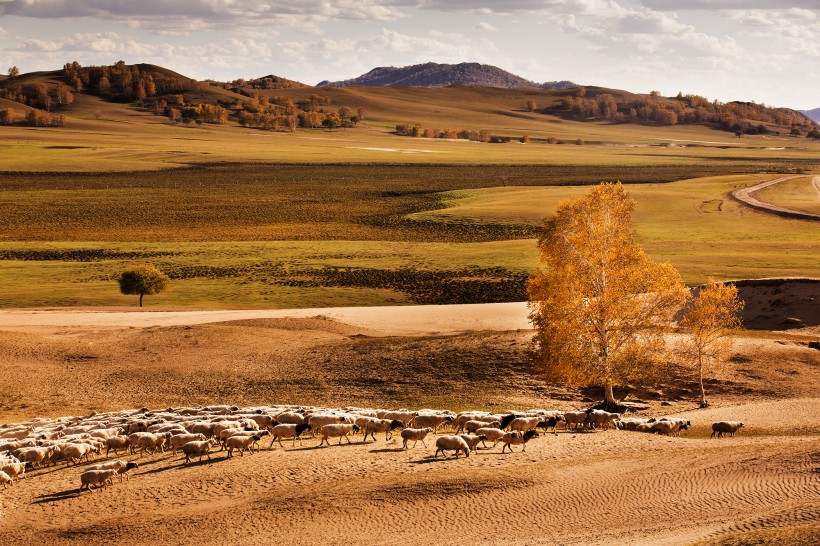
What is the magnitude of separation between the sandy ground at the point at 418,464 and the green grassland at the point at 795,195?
85379 millimetres

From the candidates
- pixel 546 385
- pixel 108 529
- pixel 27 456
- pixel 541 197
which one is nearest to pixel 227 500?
pixel 108 529

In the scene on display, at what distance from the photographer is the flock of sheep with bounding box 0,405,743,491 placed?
3078cm

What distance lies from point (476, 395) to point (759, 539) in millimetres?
23767

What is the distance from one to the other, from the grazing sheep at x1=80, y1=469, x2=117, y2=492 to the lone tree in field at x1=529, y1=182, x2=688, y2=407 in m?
21.7

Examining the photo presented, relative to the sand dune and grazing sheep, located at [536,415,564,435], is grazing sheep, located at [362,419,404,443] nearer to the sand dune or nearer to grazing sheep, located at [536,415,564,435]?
the sand dune

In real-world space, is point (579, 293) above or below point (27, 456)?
above

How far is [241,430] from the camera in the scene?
3256cm

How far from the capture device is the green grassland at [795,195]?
130 m

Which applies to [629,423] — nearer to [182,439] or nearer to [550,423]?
[550,423]

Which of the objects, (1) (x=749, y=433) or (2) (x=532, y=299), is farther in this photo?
(2) (x=532, y=299)

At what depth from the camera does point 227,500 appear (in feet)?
89.7

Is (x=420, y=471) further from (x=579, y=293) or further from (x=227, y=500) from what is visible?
(x=579, y=293)

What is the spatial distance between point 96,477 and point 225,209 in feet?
412

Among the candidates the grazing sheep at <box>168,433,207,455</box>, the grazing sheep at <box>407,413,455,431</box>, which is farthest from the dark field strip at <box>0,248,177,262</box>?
the grazing sheep at <box>407,413,455,431</box>
